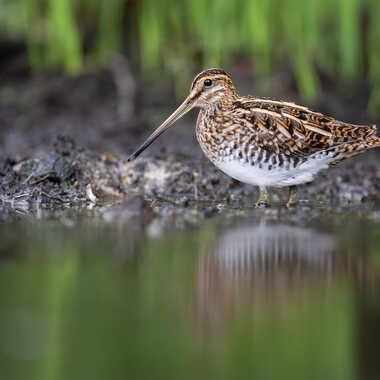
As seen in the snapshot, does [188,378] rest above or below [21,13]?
below

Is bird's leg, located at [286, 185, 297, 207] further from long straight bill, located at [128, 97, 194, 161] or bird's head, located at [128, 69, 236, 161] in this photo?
long straight bill, located at [128, 97, 194, 161]

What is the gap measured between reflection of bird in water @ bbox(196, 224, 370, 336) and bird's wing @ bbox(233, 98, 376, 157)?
91 centimetres

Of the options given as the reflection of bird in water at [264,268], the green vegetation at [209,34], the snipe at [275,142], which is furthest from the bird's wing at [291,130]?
the green vegetation at [209,34]

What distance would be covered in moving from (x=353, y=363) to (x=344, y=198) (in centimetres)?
347

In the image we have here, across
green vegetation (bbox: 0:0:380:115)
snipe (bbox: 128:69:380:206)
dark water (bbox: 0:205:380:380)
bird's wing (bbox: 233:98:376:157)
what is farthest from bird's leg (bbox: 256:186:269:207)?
green vegetation (bbox: 0:0:380:115)

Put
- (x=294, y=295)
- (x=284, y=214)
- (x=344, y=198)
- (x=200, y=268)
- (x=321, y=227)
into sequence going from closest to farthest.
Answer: (x=294, y=295)
(x=200, y=268)
(x=321, y=227)
(x=284, y=214)
(x=344, y=198)

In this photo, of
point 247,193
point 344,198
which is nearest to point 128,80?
point 247,193

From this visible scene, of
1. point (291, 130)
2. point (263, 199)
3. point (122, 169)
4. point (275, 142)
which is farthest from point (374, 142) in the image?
point (122, 169)

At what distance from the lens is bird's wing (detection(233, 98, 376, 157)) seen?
5.46 m

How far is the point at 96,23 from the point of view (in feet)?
29.4

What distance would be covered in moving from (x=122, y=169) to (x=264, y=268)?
9.06 feet

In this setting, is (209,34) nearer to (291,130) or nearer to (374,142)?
(291,130)

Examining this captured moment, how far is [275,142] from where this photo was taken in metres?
5.46

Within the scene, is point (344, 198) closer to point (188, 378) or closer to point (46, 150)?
point (46, 150)
